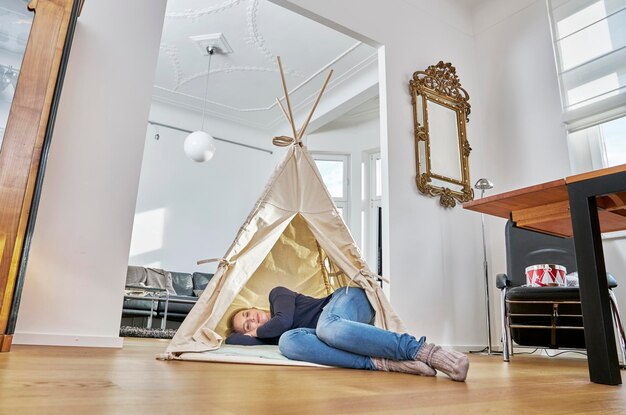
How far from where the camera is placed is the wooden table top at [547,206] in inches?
60.4

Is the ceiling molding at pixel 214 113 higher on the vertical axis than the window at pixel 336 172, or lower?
higher

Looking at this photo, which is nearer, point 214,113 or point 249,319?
point 249,319

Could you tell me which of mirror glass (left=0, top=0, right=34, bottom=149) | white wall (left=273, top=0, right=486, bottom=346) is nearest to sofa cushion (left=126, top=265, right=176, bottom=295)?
white wall (left=273, top=0, right=486, bottom=346)

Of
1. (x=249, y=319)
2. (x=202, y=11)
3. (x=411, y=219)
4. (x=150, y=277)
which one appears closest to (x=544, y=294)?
(x=411, y=219)

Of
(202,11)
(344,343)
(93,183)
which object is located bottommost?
(344,343)

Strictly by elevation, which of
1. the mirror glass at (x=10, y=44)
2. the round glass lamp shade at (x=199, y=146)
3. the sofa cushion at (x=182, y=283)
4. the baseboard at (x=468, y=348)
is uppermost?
the round glass lamp shade at (x=199, y=146)

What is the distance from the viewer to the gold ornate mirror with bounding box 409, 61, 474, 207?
11.3ft

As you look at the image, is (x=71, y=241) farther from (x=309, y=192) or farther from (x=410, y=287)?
(x=410, y=287)

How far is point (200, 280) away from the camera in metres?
5.39

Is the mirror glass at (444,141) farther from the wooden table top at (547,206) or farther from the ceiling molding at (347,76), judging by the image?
the wooden table top at (547,206)

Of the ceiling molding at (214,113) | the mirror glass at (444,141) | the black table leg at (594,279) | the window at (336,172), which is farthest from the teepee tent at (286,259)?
the ceiling molding at (214,113)

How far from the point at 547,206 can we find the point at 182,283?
4.42 meters

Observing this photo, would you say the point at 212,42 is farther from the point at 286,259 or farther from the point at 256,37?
the point at 286,259

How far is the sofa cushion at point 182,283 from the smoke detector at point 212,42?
2597 millimetres
